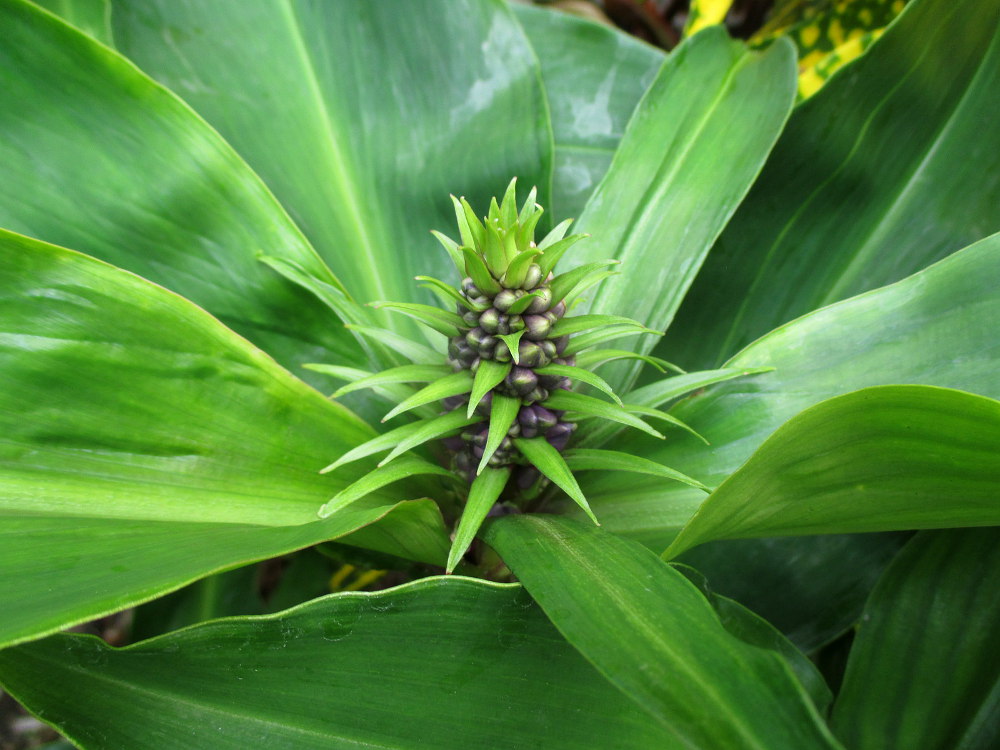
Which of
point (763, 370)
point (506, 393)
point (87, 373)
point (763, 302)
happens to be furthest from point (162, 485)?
point (763, 302)

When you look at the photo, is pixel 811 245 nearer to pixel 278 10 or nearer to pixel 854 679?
pixel 854 679

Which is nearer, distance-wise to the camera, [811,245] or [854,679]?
[854,679]

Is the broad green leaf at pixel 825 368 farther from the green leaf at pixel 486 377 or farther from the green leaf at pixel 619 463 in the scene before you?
the green leaf at pixel 486 377

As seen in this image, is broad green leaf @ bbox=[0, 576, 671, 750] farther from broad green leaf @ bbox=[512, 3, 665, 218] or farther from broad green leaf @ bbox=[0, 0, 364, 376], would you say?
broad green leaf @ bbox=[512, 3, 665, 218]

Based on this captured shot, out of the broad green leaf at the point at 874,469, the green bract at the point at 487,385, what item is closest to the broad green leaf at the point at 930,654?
the green bract at the point at 487,385

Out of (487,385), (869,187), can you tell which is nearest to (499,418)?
(487,385)

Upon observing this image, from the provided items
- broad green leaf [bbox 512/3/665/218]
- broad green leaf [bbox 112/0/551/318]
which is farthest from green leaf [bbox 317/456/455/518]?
broad green leaf [bbox 512/3/665/218]
